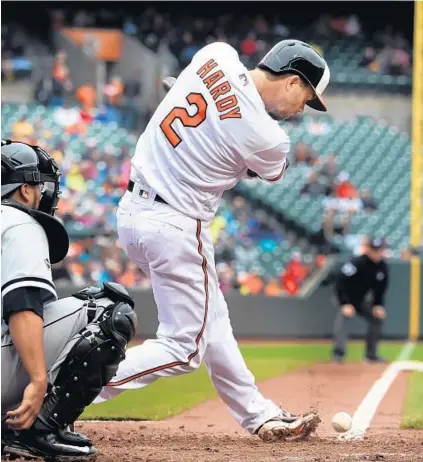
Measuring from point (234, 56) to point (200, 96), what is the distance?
257mm

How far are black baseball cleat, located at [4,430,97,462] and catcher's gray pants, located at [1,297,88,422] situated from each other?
126mm

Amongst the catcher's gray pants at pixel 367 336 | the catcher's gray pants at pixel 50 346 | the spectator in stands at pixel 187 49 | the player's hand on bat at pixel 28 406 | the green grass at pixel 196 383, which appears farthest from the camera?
the spectator in stands at pixel 187 49

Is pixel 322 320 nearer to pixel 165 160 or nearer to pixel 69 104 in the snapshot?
pixel 69 104

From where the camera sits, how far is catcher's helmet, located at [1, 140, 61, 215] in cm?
379

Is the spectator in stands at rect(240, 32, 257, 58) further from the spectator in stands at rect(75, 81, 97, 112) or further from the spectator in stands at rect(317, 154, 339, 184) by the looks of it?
the spectator in stands at rect(317, 154, 339, 184)

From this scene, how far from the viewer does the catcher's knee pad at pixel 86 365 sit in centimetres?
375

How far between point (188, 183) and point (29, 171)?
1011mm

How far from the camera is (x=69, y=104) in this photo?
2056cm

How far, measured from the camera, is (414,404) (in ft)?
24.7

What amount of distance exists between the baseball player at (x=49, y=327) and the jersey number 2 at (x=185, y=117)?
0.84 meters

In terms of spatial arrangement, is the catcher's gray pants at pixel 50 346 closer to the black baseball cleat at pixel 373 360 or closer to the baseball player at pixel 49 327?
the baseball player at pixel 49 327

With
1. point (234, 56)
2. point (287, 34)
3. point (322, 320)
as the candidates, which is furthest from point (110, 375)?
point (287, 34)

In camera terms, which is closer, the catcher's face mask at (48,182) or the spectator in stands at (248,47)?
the catcher's face mask at (48,182)

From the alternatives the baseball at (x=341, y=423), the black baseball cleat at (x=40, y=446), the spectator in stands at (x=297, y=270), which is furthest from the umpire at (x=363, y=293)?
the black baseball cleat at (x=40, y=446)
